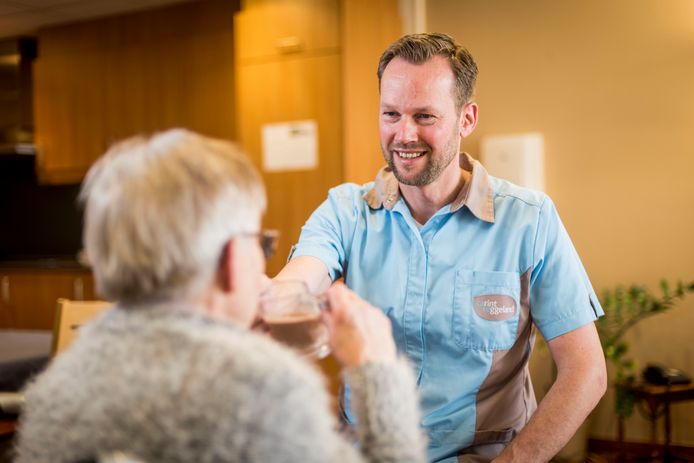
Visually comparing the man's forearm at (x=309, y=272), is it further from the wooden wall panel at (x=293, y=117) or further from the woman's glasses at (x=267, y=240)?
the wooden wall panel at (x=293, y=117)

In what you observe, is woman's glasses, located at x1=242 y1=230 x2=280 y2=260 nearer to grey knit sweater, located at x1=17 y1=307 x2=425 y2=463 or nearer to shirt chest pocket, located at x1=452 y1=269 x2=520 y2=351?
grey knit sweater, located at x1=17 y1=307 x2=425 y2=463

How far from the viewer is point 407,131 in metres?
1.62

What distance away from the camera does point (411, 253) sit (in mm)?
1622

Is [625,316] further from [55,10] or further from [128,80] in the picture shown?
[55,10]

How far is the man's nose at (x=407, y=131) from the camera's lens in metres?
1.62

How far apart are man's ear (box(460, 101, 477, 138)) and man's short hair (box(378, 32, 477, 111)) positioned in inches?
1.1

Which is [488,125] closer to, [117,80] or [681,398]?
[681,398]

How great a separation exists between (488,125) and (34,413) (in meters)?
3.76

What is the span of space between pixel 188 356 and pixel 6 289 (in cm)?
542

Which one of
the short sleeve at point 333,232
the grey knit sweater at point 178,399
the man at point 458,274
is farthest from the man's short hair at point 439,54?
the grey knit sweater at point 178,399

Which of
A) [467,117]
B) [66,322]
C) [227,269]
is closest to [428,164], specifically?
[467,117]

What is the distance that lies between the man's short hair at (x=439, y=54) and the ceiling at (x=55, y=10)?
12.4 feet

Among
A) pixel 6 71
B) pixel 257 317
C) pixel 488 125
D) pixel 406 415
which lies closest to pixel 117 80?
pixel 6 71

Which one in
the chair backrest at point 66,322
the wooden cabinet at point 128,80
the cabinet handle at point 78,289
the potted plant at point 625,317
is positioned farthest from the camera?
the cabinet handle at point 78,289
